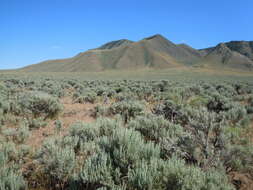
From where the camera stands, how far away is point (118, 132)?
2.44 m

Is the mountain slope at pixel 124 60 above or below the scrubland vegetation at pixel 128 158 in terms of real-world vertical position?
above

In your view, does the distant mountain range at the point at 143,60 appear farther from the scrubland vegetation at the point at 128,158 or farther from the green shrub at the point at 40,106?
the scrubland vegetation at the point at 128,158

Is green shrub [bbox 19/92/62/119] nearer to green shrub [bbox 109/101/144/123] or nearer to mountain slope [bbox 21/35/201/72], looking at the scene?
green shrub [bbox 109/101/144/123]

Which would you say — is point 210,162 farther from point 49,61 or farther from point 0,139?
point 49,61

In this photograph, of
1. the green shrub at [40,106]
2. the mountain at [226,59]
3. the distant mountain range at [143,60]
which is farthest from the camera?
the distant mountain range at [143,60]

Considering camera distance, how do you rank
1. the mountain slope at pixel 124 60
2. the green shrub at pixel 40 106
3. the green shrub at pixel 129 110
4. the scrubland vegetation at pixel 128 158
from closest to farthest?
the scrubland vegetation at pixel 128 158
the green shrub at pixel 129 110
the green shrub at pixel 40 106
the mountain slope at pixel 124 60

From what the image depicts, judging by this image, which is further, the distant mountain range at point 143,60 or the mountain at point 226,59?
the distant mountain range at point 143,60

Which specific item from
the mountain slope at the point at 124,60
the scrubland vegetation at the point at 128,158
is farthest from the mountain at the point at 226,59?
the scrubland vegetation at the point at 128,158

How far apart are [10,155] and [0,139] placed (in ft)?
3.61

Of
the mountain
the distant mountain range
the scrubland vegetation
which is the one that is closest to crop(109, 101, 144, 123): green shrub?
the scrubland vegetation

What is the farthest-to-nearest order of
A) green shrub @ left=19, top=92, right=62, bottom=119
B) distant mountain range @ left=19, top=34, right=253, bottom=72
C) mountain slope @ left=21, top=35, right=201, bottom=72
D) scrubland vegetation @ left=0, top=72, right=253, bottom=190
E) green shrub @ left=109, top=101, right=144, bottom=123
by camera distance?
mountain slope @ left=21, top=35, right=201, bottom=72, distant mountain range @ left=19, top=34, right=253, bottom=72, green shrub @ left=19, top=92, right=62, bottom=119, green shrub @ left=109, top=101, right=144, bottom=123, scrubland vegetation @ left=0, top=72, right=253, bottom=190

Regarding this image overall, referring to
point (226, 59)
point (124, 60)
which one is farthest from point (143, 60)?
point (226, 59)

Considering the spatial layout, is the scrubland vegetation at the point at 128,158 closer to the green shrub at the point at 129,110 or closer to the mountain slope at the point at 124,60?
the green shrub at the point at 129,110

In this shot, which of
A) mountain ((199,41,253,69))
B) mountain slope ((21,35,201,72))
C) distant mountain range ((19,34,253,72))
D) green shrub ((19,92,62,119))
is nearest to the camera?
green shrub ((19,92,62,119))
